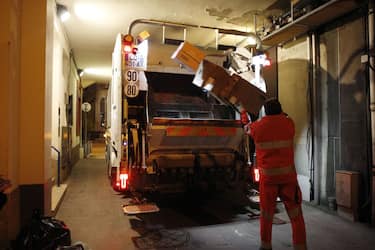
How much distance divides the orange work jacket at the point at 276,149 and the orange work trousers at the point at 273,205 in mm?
82

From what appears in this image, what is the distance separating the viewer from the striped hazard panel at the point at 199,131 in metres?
4.60

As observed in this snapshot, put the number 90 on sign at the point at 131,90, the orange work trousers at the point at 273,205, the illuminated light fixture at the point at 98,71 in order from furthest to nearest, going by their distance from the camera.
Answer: the illuminated light fixture at the point at 98,71 < the number 90 on sign at the point at 131,90 < the orange work trousers at the point at 273,205

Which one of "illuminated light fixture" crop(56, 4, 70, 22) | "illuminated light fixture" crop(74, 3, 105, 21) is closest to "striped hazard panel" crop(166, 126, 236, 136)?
"illuminated light fixture" crop(74, 3, 105, 21)

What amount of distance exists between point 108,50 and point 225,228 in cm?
710

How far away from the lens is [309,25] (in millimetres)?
5328

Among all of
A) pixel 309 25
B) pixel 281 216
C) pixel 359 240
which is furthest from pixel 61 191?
pixel 309 25

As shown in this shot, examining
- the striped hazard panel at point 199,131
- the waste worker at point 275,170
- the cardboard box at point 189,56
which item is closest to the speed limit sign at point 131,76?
the cardboard box at point 189,56

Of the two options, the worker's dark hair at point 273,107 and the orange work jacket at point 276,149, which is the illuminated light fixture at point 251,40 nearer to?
the worker's dark hair at point 273,107

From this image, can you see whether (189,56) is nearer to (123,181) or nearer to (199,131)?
(199,131)

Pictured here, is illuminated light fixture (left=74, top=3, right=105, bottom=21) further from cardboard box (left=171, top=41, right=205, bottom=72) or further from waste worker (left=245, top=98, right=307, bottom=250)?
waste worker (left=245, top=98, right=307, bottom=250)

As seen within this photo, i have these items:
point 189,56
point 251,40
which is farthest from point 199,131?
point 251,40

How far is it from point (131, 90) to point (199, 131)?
122cm

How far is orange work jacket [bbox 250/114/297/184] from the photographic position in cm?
321

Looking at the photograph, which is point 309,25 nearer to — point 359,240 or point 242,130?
point 242,130
